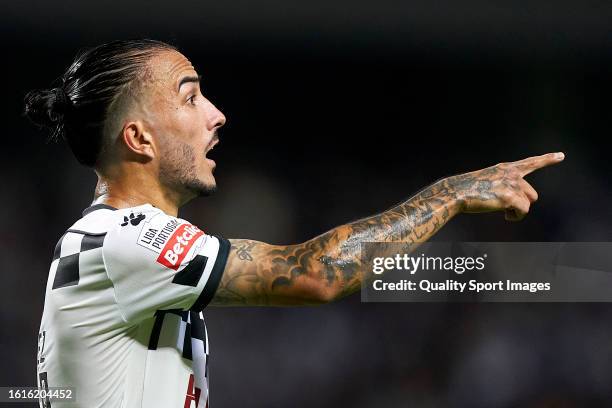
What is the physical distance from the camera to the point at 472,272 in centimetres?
382

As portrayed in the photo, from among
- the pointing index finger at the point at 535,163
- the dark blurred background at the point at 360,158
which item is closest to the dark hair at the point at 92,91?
the pointing index finger at the point at 535,163

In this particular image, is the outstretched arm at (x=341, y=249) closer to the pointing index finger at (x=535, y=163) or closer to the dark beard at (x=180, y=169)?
the pointing index finger at (x=535, y=163)

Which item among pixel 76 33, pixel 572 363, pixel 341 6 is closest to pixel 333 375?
pixel 572 363

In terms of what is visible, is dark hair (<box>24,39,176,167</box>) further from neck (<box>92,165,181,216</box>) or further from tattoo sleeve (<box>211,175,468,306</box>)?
tattoo sleeve (<box>211,175,468,306</box>)

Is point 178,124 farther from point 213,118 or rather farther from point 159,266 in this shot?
point 159,266

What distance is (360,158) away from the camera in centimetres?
420

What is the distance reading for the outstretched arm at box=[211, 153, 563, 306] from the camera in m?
1.50

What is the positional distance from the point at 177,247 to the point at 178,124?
1.11ft

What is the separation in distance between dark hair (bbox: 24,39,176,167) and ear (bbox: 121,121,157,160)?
0.20 feet

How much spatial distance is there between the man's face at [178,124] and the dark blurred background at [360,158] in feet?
7.44

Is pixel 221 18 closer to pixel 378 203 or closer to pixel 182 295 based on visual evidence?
pixel 378 203

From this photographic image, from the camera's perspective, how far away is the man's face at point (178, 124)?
1.69 metres
